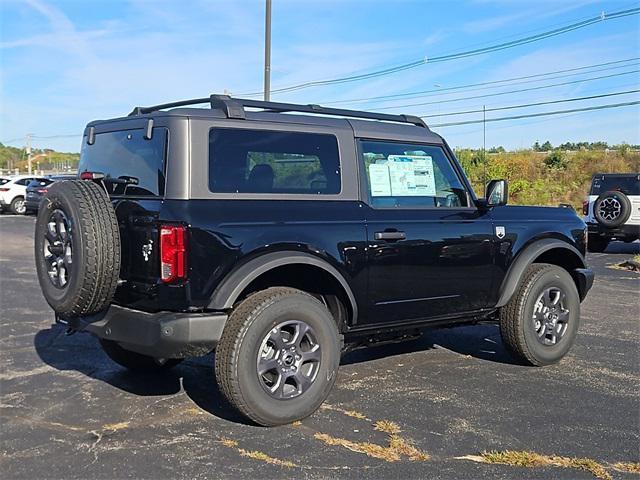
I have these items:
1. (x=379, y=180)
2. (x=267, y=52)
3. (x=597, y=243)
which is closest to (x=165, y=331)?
(x=379, y=180)

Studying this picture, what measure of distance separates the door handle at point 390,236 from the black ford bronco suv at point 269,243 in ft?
0.07

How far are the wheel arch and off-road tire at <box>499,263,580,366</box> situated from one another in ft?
5.28

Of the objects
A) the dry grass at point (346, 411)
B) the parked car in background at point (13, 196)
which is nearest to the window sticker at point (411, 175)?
the dry grass at point (346, 411)

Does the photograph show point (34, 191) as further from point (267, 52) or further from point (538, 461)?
point (538, 461)

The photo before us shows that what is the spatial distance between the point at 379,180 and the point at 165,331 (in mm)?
1965

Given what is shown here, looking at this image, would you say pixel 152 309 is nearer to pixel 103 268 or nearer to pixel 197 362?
pixel 103 268

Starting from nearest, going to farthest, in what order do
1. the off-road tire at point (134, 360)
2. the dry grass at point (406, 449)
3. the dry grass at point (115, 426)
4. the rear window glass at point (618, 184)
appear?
the dry grass at point (406, 449) < the dry grass at point (115, 426) < the off-road tire at point (134, 360) < the rear window glass at point (618, 184)

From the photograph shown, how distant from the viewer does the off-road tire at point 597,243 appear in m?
14.6

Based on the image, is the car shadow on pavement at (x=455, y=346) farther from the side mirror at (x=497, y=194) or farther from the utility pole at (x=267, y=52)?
the utility pole at (x=267, y=52)

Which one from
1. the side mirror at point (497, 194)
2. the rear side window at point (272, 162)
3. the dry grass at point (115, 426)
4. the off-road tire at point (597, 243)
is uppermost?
the rear side window at point (272, 162)

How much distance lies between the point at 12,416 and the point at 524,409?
133 inches

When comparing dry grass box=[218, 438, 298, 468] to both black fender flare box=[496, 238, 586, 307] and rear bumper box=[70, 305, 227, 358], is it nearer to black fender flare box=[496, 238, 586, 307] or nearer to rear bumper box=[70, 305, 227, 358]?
rear bumper box=[70, 305, 227, 358]

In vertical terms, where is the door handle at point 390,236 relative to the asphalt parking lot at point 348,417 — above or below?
above

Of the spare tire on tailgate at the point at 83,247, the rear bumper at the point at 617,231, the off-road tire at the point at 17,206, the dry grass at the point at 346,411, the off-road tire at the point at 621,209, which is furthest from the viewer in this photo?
the off-road tire at the point at 17,206
